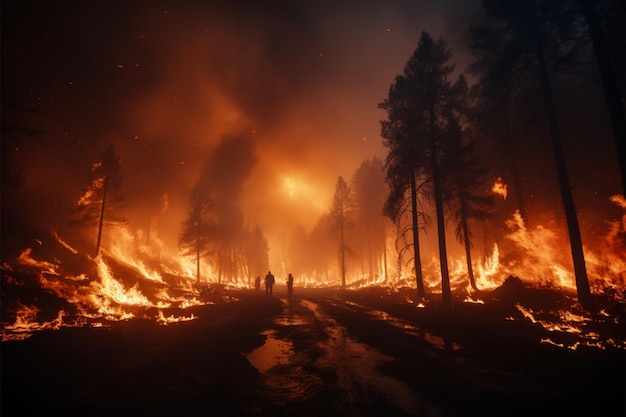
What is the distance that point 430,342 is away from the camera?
884 cm

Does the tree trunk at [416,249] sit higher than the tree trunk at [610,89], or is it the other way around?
the tree trunk at [610,89]

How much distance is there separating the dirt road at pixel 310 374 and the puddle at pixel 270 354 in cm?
3

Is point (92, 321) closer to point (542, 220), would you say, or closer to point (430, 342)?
point (430, 342)

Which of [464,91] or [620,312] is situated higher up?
[464,91]

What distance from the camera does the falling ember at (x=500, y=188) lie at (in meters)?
24.8

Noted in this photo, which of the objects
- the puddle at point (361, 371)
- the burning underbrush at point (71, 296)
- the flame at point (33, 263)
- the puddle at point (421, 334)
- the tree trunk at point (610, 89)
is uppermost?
the tree trunk at point (610, 89)

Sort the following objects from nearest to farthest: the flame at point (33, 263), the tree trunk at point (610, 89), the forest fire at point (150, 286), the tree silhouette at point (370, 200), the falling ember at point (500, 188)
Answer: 1. the tree trunk at point (610, 89)
2. the forest fire at point (150, 286)
3. the flame at point (33, 263)
4. the falling ember at point (500, 188)
5. the tree silhouette at point (370, 200)

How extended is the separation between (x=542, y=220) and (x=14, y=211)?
44628 mm

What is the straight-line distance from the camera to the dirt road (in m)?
4.50

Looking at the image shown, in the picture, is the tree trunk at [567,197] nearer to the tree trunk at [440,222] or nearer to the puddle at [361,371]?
the tree trunk at [440,222]

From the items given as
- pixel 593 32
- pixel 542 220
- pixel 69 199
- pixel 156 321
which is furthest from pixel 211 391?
pixel 69 199

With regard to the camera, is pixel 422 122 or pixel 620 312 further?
pixel 422 122

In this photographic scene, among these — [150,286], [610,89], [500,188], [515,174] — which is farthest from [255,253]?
[610,89]

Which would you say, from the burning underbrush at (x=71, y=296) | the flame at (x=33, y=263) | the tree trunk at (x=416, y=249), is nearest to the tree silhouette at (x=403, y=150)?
the tree trunk at (x=416, y=249)
